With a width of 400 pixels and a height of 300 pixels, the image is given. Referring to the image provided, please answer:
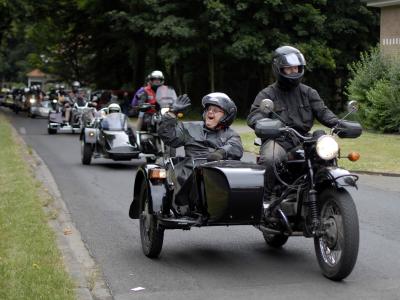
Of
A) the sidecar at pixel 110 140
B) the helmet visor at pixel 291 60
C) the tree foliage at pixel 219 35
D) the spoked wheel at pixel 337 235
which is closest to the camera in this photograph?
the spoked wheel at pixel 337 235

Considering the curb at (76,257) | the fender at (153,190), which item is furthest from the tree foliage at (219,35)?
the fender at (153,190)

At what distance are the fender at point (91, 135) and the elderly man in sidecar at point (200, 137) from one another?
30.1 ft

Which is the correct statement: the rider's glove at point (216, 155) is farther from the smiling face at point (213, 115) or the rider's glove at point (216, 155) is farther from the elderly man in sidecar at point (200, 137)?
the smiling face at point (213, 115)

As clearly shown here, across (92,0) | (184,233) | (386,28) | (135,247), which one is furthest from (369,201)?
(92,0)

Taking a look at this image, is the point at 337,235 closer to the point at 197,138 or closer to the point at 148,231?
the point at 197,138

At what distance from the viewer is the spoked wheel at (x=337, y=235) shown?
20.6ft

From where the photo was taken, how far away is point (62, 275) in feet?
21.7

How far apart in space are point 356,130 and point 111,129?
34.1 feet

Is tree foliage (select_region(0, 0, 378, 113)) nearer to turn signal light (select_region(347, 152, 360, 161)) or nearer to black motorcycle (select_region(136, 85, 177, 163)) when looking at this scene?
black motorcycle (select_region(136, 85, 177, 163))

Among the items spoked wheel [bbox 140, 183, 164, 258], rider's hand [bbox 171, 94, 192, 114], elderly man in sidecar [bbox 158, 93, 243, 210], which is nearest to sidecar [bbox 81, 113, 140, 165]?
spoked wheel [bbox 140, 183, 164, 258]

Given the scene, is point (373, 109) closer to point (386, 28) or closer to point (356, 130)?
point (386, 28)

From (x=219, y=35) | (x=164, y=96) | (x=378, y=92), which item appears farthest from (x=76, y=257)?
(x=219, y=35)

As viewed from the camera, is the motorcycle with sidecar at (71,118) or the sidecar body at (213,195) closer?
the sidecar body at (213,195)

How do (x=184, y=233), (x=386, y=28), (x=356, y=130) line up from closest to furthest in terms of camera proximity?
(x=356, y=130) → (x=184, y=233) → (x=386, y=28)
